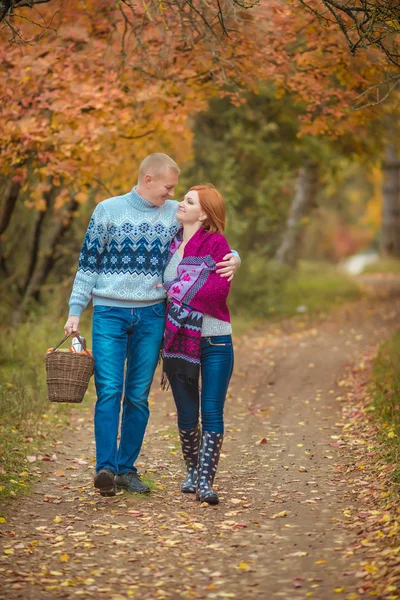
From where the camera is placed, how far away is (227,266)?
195 inches

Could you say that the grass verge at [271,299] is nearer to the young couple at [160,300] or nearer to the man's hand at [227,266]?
the young couple at [160,300]

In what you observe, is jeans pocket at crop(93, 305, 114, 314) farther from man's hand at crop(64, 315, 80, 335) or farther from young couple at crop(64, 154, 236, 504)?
man's hand at crop(64, 315, 80, 335)

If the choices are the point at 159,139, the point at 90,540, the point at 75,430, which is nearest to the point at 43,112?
the point at 159,139

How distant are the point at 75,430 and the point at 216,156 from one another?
25.8 feet

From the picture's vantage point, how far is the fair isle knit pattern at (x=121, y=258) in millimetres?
5039

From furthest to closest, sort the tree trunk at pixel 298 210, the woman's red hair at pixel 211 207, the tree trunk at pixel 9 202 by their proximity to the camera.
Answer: the tree trunk at pixel 298 210 → the tree trunk at pixel 9 202 → the woman's red hair at pixel 211 207

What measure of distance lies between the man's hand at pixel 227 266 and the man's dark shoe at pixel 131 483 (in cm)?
148

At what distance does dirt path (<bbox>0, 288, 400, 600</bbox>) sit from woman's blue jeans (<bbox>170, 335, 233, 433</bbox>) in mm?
566

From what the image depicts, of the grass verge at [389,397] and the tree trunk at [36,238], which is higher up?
the tree trunk at [36,238]

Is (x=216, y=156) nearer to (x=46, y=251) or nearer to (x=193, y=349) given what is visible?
(x=46, y=251)

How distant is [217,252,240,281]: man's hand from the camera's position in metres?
4.93

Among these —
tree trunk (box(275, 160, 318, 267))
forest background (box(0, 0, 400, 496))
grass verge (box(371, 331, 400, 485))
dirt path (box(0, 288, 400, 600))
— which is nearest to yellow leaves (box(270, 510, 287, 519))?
dirt path (box(0, 288, 400, 600))

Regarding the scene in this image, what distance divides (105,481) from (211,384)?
2.96ft

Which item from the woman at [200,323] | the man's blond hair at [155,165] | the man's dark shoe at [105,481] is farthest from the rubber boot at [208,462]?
the man's blond hair at [155,165]
